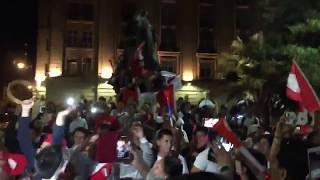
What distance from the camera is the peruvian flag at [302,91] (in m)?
7.17

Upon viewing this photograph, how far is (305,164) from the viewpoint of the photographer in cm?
492

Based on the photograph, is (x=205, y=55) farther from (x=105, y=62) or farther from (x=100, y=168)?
(x=100, y=168)

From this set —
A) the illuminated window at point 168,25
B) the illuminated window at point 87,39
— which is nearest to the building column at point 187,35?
the illuminated window at point 168,25

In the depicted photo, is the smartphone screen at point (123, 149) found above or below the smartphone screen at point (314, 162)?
below

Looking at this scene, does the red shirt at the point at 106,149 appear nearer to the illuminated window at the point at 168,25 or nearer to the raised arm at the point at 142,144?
the raised arm at the point at 142,144

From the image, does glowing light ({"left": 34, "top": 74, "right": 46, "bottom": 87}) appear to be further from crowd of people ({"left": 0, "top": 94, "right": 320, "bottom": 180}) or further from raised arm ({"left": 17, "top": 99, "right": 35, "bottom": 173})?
raised arm ({"left": 17, "top": 99, "right": 35, "bottom": 173})

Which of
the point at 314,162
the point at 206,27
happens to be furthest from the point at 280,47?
the point at 206,27

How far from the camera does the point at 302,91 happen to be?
7.33 metres

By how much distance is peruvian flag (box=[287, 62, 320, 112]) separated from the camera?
7168 mm

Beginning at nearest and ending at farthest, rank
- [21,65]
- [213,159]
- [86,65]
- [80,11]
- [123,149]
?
[213,159] → [123,149] → [86,65] → [80,11] → [21,65]

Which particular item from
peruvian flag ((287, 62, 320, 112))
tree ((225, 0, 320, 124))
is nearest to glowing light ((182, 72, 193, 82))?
tree ((225, 0, 320, 124))

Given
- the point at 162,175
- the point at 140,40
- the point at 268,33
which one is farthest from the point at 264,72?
the point at 162,175

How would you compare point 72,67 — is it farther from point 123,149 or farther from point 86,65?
point 123,149

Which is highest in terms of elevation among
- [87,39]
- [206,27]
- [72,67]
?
[206,27]
